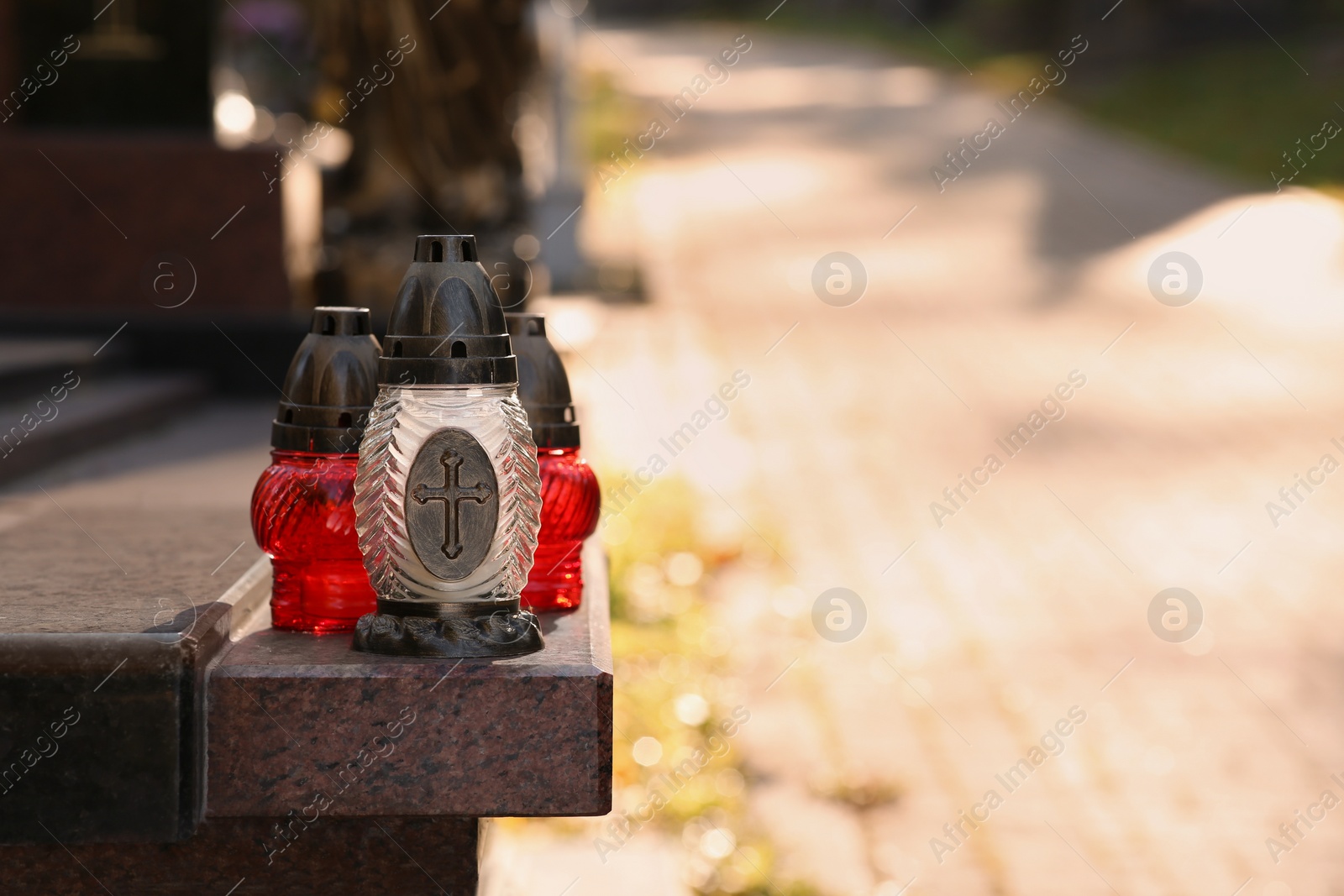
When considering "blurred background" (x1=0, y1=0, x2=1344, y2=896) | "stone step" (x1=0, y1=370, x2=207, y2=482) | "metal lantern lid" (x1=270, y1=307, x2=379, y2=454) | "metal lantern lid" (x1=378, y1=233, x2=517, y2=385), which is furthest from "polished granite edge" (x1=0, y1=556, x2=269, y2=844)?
"stone step" (x1=0, y1=370, x2=207, y2=482)

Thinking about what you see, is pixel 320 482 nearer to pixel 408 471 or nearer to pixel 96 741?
pixel 408 471

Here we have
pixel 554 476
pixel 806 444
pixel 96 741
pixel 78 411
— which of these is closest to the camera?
pixel 96 741

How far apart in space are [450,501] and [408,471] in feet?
0.22

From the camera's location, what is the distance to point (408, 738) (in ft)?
6.54

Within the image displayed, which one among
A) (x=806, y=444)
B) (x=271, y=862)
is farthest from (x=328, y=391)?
(x=806, y=444)

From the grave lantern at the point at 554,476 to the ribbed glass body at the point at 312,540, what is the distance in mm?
319

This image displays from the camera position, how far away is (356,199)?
7387mm

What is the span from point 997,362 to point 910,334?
3.56 feet

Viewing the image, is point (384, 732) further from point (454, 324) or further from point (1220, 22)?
point (1220, 22)

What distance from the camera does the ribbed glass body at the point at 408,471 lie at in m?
2.00

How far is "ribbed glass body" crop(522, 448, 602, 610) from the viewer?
2410mm

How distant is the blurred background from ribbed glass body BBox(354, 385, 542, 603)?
154 cm

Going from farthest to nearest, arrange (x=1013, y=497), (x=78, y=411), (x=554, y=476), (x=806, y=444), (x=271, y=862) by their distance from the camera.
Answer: (x=806, y=444)
(x=1013, y=497)
(x=78, y=411)
(x=554, y=476)
(x=271, y=862)

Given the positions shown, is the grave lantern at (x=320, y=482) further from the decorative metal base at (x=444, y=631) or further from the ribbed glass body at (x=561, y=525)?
the ribbed glass body at (x=561, y=525)
